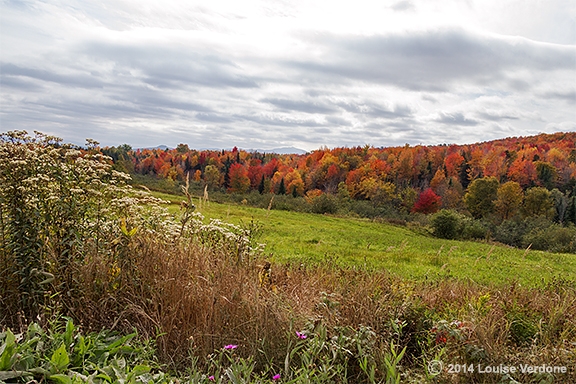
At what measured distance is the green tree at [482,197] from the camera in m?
56.1

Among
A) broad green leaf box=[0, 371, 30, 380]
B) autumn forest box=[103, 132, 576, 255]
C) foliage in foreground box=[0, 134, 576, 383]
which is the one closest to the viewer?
broad green leaf box=[0, 371, 30, 380]

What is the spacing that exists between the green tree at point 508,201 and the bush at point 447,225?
2736 cm

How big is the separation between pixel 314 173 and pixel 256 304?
76.2 meters

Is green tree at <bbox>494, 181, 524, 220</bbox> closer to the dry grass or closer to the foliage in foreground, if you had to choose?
the dry grass

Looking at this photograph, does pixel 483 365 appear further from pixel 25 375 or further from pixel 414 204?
pixel 414 204

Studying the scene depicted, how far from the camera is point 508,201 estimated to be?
180 feet

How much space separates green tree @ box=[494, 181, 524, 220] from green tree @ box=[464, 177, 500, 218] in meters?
0.99

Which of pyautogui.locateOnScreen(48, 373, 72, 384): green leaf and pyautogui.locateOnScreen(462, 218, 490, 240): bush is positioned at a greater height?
pyautogui.locateOnScreen(48, 373, 72, 384): green leaf

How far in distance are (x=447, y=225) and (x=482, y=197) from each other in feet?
95.8

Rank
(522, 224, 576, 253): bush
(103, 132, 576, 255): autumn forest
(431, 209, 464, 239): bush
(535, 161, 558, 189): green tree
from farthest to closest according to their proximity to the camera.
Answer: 1. (535, 161, 558, 189): green tree
2. (103, 132, 576, 255): autumn forest
3. (431, 209, 464, 239): bush
4. (522, 224, 576, 253): bush

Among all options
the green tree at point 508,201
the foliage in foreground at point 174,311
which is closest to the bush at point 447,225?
the green tree at point 508,201

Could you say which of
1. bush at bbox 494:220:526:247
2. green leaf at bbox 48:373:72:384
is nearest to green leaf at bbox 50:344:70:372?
green leaf at bbox 48:373:72:384

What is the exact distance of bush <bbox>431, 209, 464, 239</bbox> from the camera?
31.6 metres

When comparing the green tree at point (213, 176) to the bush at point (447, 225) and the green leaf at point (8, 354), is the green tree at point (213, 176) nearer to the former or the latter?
the bush at point (447, 225)
